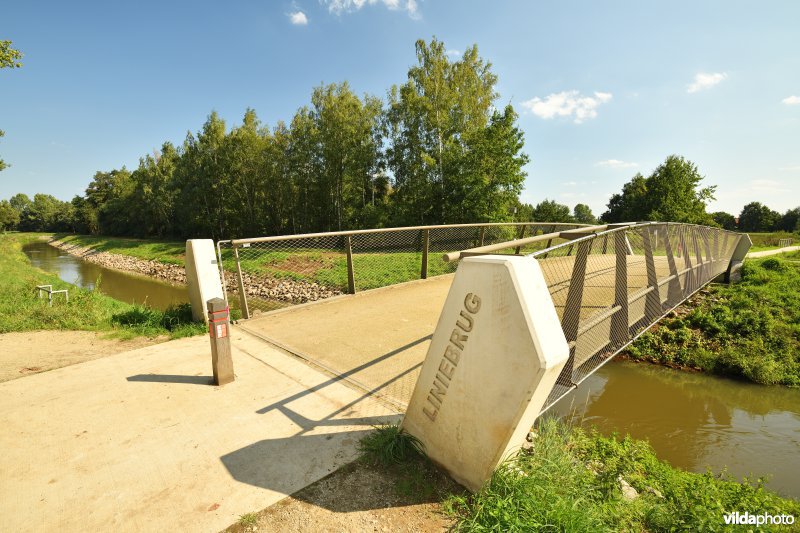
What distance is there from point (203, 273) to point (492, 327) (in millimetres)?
4167

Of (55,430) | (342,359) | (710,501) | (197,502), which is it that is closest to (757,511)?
(710,501)

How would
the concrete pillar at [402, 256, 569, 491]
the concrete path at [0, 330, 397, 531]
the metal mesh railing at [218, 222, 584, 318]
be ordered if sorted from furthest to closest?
the metal mesh railing at [218, 222, 584, 318] → the concrete path at [0, 330, 397, 531] → the concrete pillar at [402, 256, 569, 491]

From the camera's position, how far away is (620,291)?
3771 millimetres

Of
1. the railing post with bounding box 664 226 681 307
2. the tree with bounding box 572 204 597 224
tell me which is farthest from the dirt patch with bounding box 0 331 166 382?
the tree with bounding box 572 204 597 224

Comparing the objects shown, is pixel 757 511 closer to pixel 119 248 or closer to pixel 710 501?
pixel 710 501

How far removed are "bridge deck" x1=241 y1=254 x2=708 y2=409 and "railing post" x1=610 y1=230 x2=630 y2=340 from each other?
4.7 inches

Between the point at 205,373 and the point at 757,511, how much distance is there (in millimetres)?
4840

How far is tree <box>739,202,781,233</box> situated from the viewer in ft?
227

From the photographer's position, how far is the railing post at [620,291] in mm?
3523

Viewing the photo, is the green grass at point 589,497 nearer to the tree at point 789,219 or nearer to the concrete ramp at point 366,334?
the concrete ramp at point 366,334

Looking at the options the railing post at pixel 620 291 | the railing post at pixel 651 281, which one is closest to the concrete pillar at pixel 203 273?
the railing post at pixel 620 291

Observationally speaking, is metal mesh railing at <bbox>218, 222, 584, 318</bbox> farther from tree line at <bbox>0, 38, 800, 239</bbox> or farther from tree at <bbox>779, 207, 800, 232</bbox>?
tree at <bbox>779, 207, 800, 232</bbox>

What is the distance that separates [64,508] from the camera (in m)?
2.01

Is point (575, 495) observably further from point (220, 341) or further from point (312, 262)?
point (312, 262)
